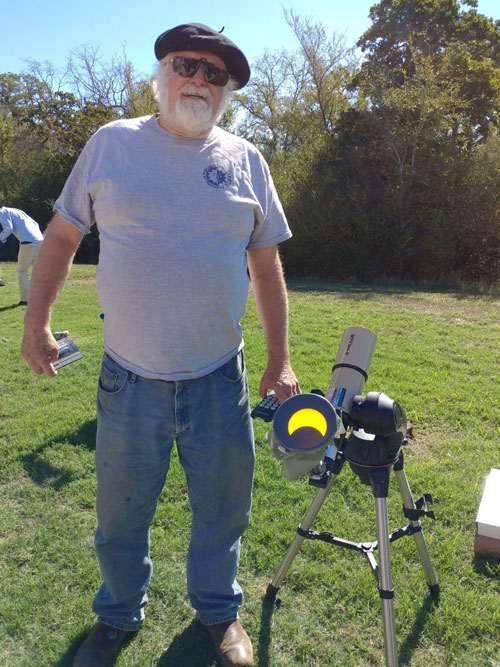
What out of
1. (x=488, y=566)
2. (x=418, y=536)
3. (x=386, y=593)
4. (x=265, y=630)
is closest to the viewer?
(x=386, y=593)

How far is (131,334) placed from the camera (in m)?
1.97

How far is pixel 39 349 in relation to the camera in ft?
6.66

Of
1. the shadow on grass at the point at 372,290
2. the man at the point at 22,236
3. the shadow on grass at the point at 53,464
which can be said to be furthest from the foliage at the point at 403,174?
the shadow on grass at the point at 53,464

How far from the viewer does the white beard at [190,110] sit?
6.15ft

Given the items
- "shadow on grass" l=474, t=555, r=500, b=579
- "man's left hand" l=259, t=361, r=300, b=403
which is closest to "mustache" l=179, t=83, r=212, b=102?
"man's left hand" l=259, t=361, r=300, b=403

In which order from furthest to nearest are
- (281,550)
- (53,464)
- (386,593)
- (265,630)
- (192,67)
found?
1. (53,464)
2. (281,550)
3. (265,630)
4. (192,67)
5. (386,593)

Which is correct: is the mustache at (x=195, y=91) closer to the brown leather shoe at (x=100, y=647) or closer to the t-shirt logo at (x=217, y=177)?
the t-shirt logo at (x=217, y=177)

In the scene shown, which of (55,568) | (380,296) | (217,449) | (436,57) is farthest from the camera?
(436,57)

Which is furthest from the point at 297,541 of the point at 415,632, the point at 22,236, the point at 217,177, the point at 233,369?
the point at 22,236

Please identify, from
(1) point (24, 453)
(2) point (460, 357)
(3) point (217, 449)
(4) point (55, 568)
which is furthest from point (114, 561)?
(2) point (460, 357)

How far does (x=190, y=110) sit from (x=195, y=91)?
0.33 feet

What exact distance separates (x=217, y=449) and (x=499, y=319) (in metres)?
7.39

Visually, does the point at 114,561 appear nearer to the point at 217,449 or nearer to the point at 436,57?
the point at 217,449

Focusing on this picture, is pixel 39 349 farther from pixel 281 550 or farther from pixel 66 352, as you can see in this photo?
pixel 281 550
